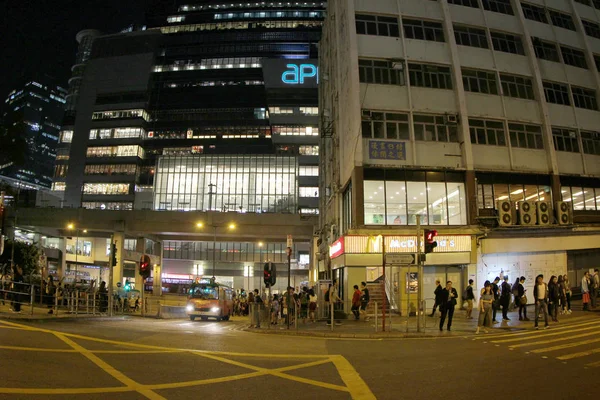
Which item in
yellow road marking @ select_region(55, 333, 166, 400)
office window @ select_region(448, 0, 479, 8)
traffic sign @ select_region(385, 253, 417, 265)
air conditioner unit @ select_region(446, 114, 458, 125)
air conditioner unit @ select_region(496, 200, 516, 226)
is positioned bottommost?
yellow road marking @ select_region(55, 333, 166, 400)

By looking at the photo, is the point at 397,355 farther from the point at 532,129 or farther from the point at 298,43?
the point at 298,43

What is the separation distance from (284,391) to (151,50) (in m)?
109

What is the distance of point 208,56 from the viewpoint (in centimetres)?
10462

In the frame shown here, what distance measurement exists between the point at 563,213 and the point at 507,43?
1179 centimetres

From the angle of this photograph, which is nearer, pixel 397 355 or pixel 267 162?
pixel 397 355

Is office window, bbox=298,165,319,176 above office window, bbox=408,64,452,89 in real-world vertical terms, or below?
above

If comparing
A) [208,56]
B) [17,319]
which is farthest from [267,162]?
[17,319]

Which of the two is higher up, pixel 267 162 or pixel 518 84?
pixel 267 162

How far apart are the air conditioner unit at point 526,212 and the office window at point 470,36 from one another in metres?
10.6

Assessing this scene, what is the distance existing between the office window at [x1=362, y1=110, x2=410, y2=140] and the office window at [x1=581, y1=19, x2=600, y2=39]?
18.9 m

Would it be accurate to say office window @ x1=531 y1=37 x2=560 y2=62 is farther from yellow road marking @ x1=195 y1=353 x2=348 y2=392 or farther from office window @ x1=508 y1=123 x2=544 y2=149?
yellow road marking @ x1=195 y1=353 x2=348 y2=392

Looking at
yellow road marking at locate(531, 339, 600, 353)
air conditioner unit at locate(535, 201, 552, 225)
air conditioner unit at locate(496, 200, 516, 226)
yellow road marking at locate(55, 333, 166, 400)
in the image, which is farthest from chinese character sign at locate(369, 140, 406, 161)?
yellow road marking at locate(55, 333, 166, 400)

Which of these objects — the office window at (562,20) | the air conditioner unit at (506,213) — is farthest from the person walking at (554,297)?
the office window at (562,20)

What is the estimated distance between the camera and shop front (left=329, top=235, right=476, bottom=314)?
79.8 feet
